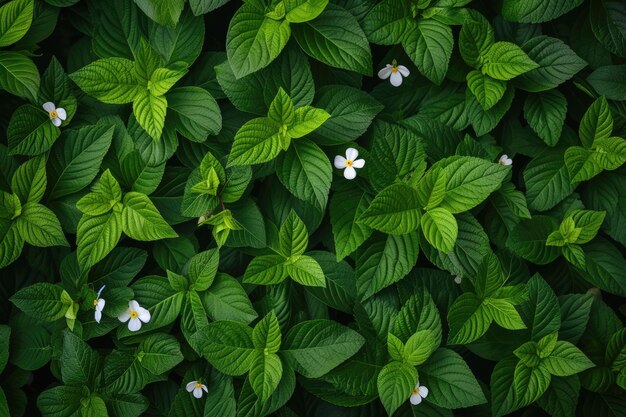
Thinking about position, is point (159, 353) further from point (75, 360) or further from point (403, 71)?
point (403, 71)

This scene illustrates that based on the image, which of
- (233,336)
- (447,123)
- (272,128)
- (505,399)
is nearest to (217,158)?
(272,128)

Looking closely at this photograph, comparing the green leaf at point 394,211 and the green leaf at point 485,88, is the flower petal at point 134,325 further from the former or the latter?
the green leaf at point 485,88

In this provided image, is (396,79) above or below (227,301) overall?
above

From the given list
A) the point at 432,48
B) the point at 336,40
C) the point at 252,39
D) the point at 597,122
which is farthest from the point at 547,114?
the point at 252,39

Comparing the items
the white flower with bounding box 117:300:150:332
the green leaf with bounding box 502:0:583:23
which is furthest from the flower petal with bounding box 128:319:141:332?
the green leaf with bounding box 502:0:583:23

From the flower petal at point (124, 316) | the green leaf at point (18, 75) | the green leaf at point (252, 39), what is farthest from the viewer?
the flower petal at point (124, 316)

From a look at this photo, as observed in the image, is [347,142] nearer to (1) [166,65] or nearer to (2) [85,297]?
(1) [166,65]

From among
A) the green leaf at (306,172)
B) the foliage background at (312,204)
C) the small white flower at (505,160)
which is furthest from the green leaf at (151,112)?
the small white flower at (505,160)
